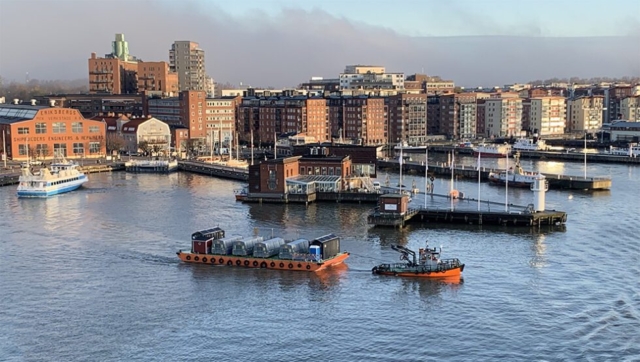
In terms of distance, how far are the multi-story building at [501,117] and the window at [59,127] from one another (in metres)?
30.6

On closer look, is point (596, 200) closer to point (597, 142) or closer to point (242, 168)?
point (242, 168)

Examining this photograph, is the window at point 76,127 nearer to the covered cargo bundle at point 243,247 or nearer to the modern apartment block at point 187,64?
the covered cargo bundle at point 243,247

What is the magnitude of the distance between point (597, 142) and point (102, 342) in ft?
151

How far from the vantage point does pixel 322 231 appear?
70.9 feet

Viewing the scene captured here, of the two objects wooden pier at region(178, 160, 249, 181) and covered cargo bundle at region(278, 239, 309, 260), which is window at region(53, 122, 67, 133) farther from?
covered cargo bundle at region(278, 239, 309, 260)

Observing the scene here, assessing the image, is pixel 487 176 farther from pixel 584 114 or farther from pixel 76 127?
pixel 584 114

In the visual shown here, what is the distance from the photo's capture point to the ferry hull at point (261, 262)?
17.1 metres

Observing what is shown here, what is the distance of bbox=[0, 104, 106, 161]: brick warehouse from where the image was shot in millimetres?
39438

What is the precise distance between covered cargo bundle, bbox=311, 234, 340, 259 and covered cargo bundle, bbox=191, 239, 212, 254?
2316 millimetres

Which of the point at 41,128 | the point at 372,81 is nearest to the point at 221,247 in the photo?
the point at 41,128

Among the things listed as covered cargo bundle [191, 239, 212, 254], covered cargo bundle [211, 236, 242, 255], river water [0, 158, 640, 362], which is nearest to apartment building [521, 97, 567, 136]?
river water [0, 158, 640, 362]

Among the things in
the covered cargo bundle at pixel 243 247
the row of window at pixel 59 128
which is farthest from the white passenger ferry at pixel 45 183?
the covered cargo bundle at pixel 243 247

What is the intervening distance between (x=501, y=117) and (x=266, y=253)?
4389 cm

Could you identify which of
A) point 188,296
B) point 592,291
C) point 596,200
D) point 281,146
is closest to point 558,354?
point 592,291
